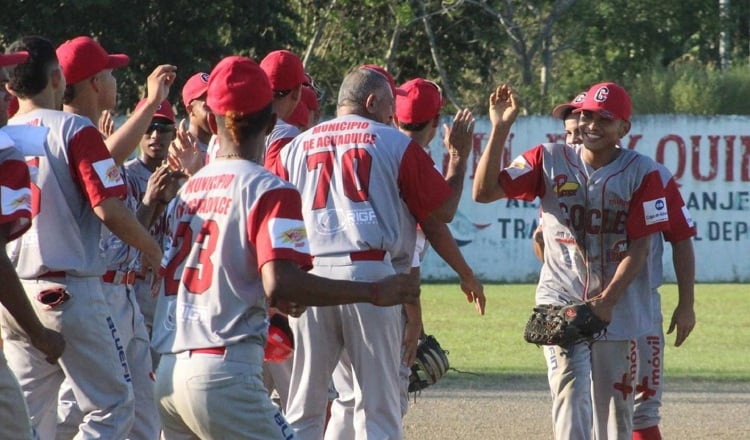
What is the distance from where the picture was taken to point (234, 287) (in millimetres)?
5020

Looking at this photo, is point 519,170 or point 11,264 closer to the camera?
point 11,264

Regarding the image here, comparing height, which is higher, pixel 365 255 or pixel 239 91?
pixel 239 91

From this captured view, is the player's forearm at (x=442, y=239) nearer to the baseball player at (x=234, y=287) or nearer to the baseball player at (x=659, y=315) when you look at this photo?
A: the baseball player at (x=659, y=315)

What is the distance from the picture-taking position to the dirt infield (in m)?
9.70

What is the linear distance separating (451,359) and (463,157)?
7162mm

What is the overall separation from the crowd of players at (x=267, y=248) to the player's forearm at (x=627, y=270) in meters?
0.01

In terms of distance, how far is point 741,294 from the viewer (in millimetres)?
22453

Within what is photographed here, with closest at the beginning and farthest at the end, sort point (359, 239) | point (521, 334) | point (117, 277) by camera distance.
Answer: point (359, 239) < point (117, 277) < point (521, 334)

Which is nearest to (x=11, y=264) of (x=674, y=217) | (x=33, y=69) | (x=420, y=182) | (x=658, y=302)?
(x=33, y=69)

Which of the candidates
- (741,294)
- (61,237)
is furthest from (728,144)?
(61,237)

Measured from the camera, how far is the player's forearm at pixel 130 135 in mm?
6953

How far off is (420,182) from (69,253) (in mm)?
1679

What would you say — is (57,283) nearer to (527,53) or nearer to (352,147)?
(352,147)

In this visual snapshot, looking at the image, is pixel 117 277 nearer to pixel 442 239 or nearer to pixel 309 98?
pixel 442 239
